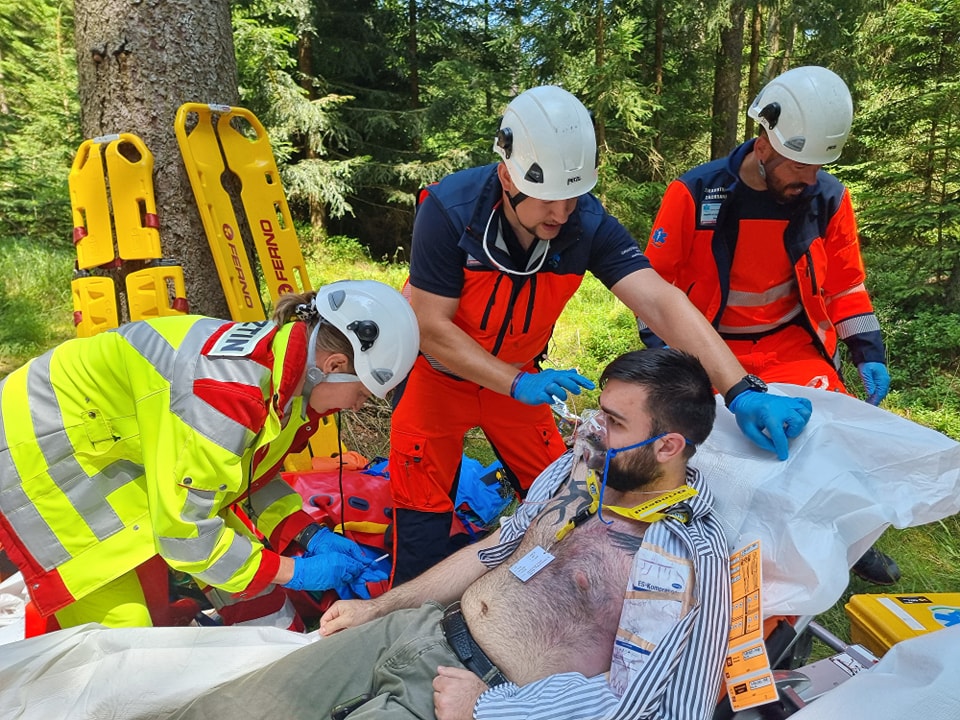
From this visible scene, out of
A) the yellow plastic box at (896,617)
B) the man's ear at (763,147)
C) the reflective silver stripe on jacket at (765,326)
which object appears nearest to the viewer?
the yellow plastic box at (896,617)

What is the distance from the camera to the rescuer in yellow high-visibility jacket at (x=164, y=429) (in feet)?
6.56

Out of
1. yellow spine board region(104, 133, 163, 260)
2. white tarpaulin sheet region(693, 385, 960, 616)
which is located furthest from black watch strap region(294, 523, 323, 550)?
yellow spine board region(104, 133, 163, 260)

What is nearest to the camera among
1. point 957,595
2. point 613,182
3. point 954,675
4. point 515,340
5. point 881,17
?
point 954,675

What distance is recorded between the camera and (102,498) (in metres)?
2.22

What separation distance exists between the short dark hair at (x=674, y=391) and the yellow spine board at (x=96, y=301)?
9.15 feet

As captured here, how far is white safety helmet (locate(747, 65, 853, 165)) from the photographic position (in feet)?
9.09

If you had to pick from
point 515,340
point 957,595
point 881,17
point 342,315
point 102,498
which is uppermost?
point 881,17

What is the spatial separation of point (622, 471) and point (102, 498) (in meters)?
1.72

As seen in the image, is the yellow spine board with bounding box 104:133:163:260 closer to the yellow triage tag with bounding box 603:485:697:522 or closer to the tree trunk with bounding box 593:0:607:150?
the yellow triage tag with bounding box 603:485:697:522

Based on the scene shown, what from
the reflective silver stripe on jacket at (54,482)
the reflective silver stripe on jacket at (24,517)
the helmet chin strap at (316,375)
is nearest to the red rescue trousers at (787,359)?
the helmet chin strap at (316,375)

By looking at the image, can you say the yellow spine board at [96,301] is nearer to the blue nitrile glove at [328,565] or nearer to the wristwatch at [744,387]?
the blue nitrile glove at [328,565]

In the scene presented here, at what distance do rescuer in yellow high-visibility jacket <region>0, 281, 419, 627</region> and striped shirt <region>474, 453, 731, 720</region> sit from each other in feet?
3.07

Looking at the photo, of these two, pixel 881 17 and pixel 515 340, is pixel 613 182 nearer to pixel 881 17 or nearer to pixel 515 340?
pixel 881 17

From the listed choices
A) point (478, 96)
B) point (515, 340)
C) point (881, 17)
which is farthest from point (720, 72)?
point (515, 340)
